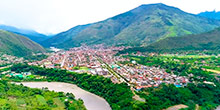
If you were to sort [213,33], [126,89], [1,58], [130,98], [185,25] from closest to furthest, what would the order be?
[130,98]
[126,89]
[1,58]
[213,33]
[185,25]

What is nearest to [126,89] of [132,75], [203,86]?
[132,75]

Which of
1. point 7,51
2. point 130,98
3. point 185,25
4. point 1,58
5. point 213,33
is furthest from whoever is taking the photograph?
point 185,25

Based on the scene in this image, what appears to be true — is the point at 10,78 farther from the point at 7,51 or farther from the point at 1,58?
the point at 7,51

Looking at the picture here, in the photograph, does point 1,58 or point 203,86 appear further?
point 1,58

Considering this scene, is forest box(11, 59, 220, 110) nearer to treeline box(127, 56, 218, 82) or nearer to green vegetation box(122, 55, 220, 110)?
green vegetation box(122, 55, 220, 110)

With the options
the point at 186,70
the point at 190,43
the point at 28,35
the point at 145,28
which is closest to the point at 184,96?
the point at 186,70

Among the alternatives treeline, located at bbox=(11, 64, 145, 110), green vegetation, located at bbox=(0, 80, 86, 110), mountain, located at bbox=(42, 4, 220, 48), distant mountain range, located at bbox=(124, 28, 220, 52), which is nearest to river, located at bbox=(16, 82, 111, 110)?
treeline, located at bbox=(11, 64, 145, 110)

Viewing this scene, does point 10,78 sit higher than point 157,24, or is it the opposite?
point 157,24
